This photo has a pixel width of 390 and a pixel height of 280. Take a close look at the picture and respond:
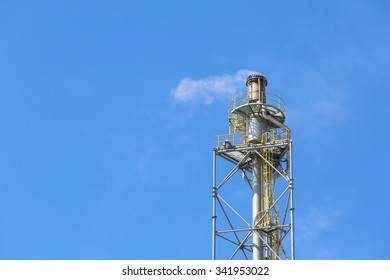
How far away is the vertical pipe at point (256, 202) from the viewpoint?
64.7m

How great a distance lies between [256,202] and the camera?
66000mm

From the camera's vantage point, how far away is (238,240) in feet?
216

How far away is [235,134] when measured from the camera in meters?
68.1

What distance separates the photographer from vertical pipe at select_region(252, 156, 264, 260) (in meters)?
64.7

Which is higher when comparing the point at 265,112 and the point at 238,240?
the point at 265,112
